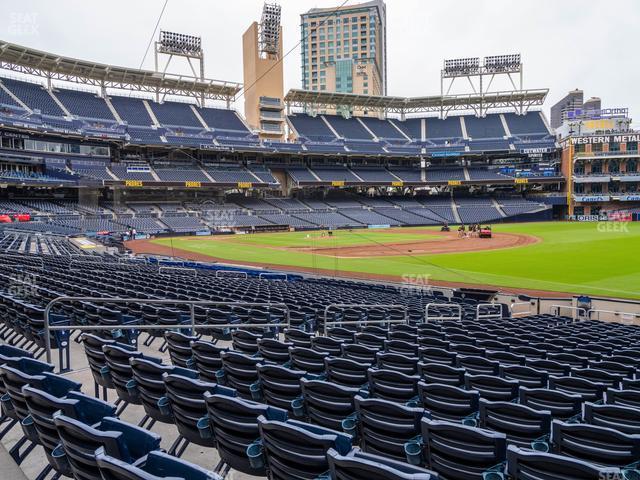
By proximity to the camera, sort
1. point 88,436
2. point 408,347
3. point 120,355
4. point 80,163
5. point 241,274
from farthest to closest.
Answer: point 80,163, point 241,274, point 408,347, point 120,355, point 88,436

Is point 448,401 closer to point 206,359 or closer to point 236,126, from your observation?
point 206,359

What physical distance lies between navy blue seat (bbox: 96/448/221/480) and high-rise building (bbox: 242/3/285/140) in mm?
85590

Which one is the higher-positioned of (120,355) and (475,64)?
(475,64)

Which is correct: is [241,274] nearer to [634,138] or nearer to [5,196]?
[5,196]

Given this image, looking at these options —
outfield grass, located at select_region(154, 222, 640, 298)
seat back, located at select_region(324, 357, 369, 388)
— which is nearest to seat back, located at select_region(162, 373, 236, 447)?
seat back, located at select_region(324, 357, 369, 388)

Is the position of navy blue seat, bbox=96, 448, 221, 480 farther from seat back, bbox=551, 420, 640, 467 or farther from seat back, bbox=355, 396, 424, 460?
seat back, bbox=551, 420, 640, 467

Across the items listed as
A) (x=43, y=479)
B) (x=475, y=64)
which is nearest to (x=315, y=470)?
(x=43, y=479)

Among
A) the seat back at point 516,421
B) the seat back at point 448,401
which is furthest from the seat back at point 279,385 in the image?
the seat back at point 516,421

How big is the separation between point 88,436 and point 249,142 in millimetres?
74866

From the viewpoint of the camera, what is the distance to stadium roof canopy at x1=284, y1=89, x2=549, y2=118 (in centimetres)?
8556

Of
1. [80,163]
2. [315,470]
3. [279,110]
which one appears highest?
[279,110]

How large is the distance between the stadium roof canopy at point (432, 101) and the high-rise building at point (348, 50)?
5980cm

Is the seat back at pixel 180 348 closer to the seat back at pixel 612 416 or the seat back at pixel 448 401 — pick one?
the seat back at pixel 448 401

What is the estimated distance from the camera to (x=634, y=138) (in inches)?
2926
